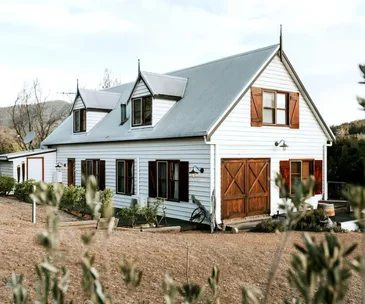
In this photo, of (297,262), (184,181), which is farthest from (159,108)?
(297,262)

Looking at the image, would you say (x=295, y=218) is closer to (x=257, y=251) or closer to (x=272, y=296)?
(x=272, y=296)

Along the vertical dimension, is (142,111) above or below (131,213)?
above

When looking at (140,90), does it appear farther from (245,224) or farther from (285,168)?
(245,224)

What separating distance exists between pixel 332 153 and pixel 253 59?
8.81 m

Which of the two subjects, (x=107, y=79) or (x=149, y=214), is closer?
(x=149, y=214)

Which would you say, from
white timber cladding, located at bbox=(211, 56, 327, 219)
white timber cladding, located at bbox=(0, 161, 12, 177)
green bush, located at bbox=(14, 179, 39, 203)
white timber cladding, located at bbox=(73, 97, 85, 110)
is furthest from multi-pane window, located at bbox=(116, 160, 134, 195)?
white timber cladding, located at bbox=(0, 161, 12, 177)

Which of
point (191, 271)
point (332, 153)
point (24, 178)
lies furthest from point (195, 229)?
point (24, 178)

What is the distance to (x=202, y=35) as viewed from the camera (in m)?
19.3

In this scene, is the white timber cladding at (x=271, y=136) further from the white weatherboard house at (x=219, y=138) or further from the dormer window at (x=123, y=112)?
the dormer window at (x=123, y=112)

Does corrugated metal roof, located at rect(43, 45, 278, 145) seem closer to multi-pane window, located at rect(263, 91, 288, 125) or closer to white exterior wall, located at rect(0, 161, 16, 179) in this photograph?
multi-pane window, located at rect(263, 91, 288, 125)

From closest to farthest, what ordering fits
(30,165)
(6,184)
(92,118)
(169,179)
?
(169,179) < (6,184) < (92,118) < (30,165)

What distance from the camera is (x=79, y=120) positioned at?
2212cm

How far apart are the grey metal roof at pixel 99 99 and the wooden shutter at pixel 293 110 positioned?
9.70 m

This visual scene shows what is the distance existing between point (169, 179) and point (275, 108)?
4785 mm
